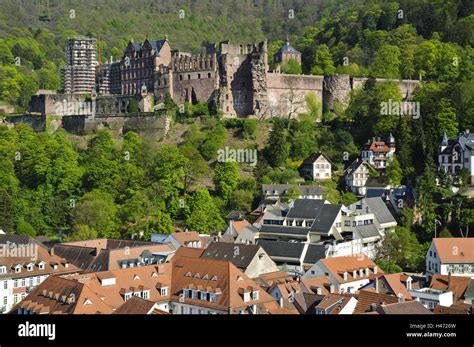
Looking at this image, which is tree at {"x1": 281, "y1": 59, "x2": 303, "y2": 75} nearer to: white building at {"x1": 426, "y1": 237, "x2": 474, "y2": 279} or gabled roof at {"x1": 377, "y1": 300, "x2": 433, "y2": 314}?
white building at {"x1": 426, "y1": 237, "x2": 474, "y2": 279}

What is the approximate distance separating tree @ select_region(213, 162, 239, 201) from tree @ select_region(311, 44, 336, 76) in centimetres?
2145

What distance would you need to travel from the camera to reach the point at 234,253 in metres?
35.2

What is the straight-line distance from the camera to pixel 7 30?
106 metres

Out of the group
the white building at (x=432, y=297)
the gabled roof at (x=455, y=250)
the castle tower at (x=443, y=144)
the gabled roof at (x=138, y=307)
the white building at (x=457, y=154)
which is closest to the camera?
the gabled roof at (x=138, y=307)

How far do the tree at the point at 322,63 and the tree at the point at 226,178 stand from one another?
21.5 m

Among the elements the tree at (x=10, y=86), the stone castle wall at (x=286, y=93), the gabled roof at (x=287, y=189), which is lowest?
the gabled roof at (x=287, y=189)

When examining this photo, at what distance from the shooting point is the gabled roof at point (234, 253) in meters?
34.2

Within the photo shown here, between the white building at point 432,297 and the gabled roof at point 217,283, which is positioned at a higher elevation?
the gabled roof at point 217,283

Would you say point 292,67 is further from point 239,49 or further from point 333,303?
point 333,303

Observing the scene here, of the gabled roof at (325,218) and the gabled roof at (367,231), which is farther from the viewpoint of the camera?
the gabled roof at (367,231)

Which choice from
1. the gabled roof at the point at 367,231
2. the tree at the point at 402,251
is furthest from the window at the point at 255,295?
the gabled roof at the point at 367,231

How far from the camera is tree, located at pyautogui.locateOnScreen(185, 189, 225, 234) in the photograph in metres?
46.0

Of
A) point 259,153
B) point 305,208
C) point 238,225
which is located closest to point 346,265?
point 305,208

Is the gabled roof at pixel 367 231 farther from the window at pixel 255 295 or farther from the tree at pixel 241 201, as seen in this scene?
the window at pixel 255 295
